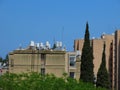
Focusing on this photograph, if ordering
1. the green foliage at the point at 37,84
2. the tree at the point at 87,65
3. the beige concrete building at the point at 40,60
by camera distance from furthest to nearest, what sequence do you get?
the beige concrete building at the point at 40,60 → the tree at the point at 87,65 → the green foliage at the point at 37,84

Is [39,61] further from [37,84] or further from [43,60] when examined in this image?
[37,84]

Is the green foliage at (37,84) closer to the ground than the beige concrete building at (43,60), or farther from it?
closer to the ground

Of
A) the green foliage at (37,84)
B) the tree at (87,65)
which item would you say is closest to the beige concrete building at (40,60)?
the tree at (87,65)

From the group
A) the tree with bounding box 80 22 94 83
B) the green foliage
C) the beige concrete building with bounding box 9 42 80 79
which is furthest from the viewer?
the beige concrete building with bounding box 9 42 80 79

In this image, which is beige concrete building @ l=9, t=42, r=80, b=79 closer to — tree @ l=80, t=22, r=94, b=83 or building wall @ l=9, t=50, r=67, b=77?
building wall @ l=9, t=50, r=67, b=77

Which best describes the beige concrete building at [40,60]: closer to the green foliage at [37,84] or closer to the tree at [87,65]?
the tree at [87,65]

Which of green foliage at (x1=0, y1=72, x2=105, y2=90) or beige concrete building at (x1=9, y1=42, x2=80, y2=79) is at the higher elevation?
beige concrete building at (x1=9, y1=42, x2=80, y2=79)

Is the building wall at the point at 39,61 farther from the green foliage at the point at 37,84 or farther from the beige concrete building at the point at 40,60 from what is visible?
the green foliage at the point at 37,84

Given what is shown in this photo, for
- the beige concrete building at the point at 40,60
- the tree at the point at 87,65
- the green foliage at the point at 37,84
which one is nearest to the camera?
the green foliage at the point at 37,84

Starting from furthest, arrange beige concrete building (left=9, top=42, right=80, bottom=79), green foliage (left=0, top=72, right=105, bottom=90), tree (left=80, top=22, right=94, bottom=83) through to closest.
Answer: beige concrete building (left=9, top=42, right=80, bottom=79) → tree (left=80, top=22, right=94, bottom=83) → green foliage (left=0, top=72, right=105, bottom=90)

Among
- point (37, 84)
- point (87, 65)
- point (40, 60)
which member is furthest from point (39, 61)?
point (37, 84)

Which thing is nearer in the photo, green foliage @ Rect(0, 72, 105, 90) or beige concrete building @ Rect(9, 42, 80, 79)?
green foliage @ Rect(0, 72, 105, 90)

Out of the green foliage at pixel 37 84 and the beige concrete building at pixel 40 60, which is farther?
the beige concrete building at pixel 40 60

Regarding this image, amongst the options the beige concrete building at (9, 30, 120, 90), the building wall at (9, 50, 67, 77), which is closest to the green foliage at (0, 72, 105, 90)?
the beige concrete building at (9, 30, 120, 90)
